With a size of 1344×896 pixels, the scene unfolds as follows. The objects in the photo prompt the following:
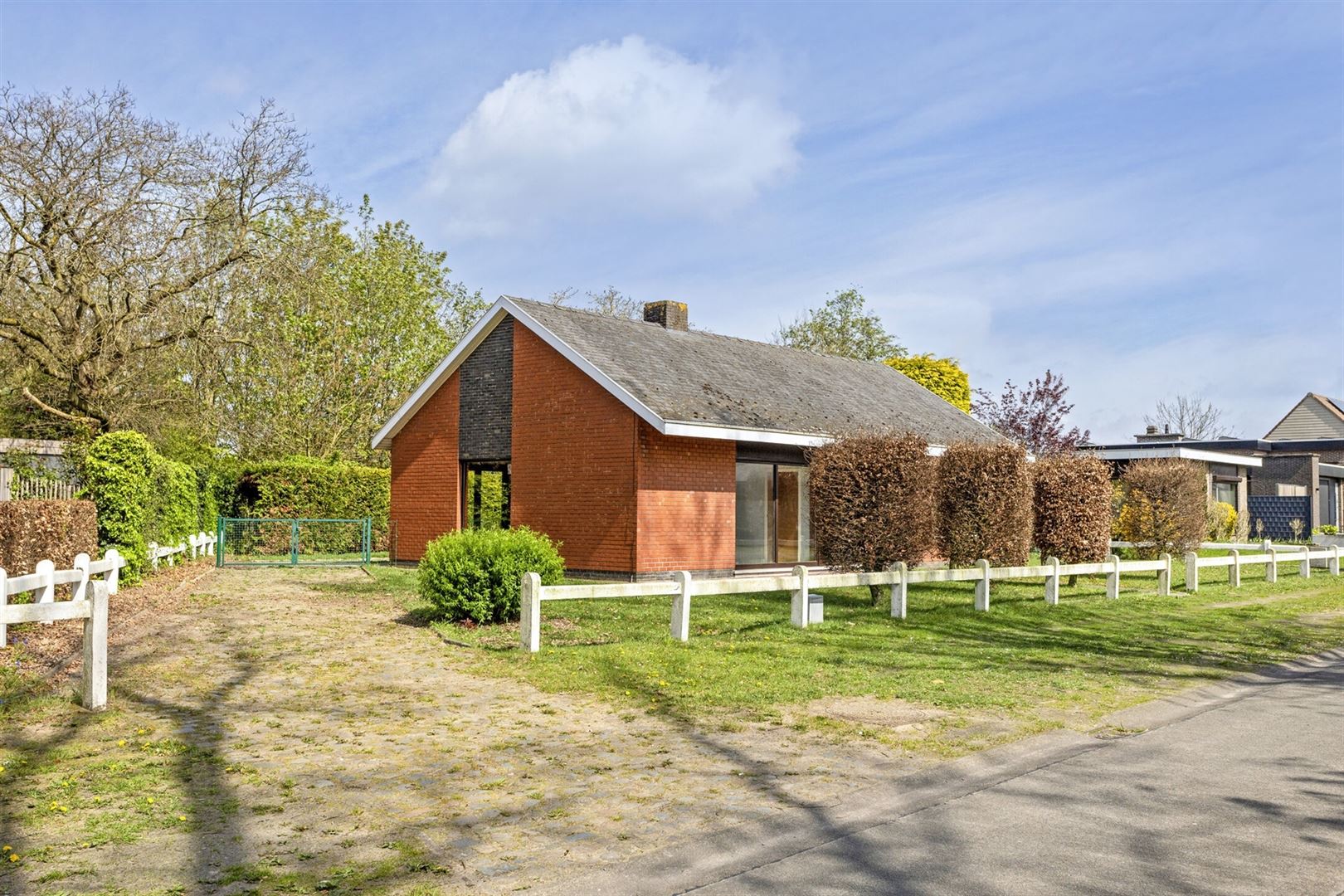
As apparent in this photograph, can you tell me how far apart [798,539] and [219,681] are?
1647 centimetres

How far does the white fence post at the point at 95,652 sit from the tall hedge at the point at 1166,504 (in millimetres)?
22087

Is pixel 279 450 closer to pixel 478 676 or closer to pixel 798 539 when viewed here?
pixel 798 539

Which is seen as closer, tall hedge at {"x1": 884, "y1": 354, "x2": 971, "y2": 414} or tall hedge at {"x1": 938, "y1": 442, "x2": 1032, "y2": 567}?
tall hedge at {"x1": 938, "y1": 442, "x2": 1032, "y2": 567}

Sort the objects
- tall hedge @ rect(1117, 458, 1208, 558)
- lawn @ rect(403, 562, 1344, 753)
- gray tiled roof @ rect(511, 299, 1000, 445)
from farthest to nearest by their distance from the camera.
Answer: tall hedge @ rect(1117, 458, 1208, 558)
gray tiled roof @ rect(511, 299, 1000, 445)
lawn @ rect(403, 562, 1344, 753)

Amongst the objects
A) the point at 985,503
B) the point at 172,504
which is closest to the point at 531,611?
the point at 985,503

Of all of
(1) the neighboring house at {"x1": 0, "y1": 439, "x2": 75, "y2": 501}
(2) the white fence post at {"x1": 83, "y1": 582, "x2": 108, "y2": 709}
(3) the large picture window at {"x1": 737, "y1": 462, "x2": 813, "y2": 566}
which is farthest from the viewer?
(3) the large picture window at {"x1": 737, "y1": 462, "x2": 813, "y2": 566}

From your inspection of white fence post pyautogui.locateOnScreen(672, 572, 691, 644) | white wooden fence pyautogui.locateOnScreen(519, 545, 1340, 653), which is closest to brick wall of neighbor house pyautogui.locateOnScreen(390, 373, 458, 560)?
white wooden fence pyautogui.locateOnScreen(519, 545, 1340, 653)

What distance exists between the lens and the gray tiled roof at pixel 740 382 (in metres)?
22.4

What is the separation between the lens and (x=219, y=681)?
10609 millimetres

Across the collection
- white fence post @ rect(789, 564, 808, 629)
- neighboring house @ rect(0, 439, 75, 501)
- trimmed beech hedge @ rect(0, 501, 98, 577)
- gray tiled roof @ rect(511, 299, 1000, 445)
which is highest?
gray tiled roof @ rect(511, 299, 1000, 445)

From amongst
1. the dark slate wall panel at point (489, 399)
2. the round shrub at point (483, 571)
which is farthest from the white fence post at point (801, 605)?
the dark slate wall panel at point (489, 399)

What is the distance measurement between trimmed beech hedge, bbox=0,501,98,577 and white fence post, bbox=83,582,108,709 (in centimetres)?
599

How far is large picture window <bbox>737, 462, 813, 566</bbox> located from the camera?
78.5ft

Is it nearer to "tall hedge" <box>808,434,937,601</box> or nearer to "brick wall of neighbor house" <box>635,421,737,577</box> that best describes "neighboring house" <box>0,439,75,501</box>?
"brick wall of neighbor house" <box>635,421,737,577</box>
